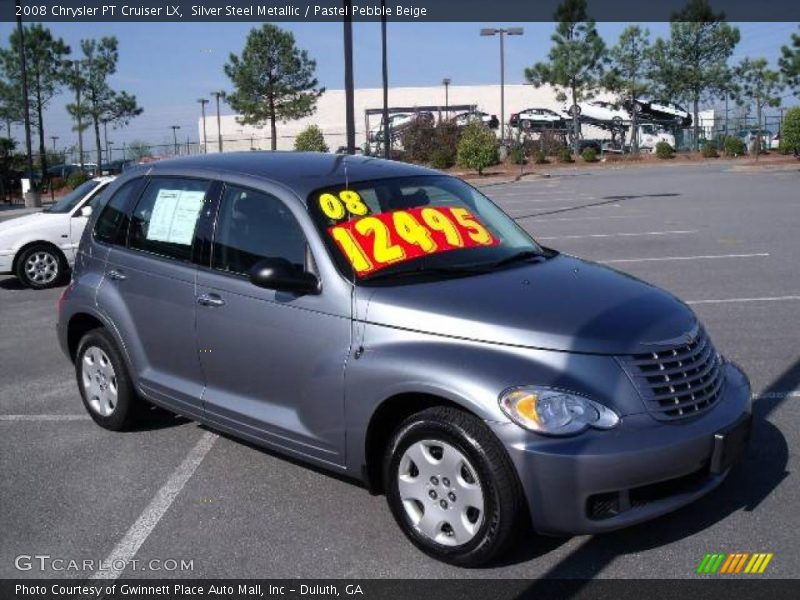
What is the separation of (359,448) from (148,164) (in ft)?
8.90

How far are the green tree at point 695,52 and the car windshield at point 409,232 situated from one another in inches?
2040

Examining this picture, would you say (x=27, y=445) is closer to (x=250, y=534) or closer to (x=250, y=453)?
(x=250, y=453)

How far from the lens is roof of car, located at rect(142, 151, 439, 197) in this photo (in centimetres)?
465

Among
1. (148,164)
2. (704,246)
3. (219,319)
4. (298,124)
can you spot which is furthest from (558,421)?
(298,124)

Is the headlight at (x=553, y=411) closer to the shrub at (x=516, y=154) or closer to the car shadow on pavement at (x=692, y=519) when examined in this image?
the car shadow on pavement at (x=692, y=519)

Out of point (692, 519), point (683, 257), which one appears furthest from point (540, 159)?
point (692, 519)

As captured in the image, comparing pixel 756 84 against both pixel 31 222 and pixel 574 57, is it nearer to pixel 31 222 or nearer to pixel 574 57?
pixel 574 57

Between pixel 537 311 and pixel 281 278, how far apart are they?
1.23 metres

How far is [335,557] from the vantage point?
152 inches

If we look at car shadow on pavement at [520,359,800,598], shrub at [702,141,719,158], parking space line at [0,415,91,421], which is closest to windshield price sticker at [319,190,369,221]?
car shadow on pavement at [520,359,800,598]

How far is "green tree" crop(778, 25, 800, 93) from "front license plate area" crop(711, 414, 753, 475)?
1735 inches

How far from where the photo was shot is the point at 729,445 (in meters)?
3.78

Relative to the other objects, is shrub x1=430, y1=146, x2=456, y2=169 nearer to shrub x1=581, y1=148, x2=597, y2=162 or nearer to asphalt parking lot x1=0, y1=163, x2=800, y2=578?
shrub x1=581, y1=148, x2=597, y2=162

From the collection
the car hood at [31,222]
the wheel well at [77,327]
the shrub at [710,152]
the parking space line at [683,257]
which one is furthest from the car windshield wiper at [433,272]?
the shrub at [710,152]
